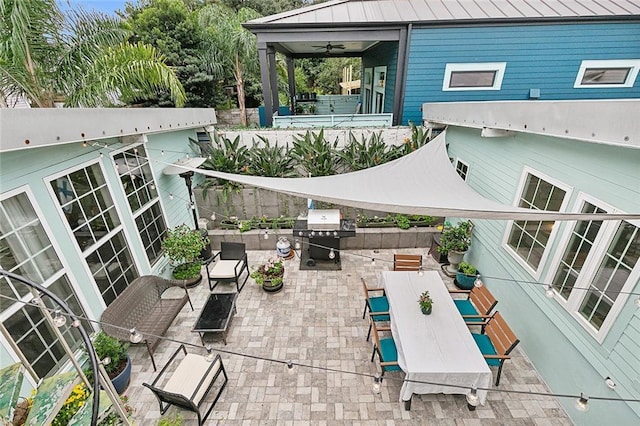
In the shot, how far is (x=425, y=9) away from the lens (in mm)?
7227

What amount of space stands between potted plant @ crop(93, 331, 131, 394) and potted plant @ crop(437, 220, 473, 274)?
575cm

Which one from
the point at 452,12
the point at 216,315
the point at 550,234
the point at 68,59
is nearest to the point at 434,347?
the point at 550,234

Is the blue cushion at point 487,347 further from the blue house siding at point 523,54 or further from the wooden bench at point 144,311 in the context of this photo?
the blue house siding at point 523,54

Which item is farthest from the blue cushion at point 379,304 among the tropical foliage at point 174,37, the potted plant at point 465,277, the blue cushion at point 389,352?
the tropical foliage at point 174,37

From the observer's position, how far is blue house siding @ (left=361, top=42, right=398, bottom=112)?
→ 8.20 m

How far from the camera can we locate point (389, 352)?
141 inches

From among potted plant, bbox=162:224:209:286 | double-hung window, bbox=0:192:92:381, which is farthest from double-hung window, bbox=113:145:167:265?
double-hung window, bbox=0:192:92:381

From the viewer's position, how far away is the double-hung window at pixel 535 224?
12.3 feet

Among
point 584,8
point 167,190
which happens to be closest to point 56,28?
point 167,190

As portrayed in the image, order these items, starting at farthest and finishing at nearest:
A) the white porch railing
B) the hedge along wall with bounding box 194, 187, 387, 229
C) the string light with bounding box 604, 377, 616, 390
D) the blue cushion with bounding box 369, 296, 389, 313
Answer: the white porch railing
the hedge along wall with bounding box 194, 187, 387, 229
the blue cushion with bounding box 369, 296, 389, 313
the string light with bounding box 604, 377, 616, 390

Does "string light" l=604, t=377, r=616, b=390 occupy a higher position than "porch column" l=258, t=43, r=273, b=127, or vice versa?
"porch column" l=258, t=43, r=273, b=127

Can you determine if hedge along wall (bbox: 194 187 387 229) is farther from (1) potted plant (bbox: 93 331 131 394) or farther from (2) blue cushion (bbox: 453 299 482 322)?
(1) potted plant (bbox: 93 331 131 394)

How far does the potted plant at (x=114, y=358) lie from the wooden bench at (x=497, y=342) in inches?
187

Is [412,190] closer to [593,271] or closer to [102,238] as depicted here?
[593,271]
